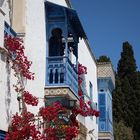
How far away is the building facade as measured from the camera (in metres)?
22.1

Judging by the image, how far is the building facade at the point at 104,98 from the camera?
72.4ft

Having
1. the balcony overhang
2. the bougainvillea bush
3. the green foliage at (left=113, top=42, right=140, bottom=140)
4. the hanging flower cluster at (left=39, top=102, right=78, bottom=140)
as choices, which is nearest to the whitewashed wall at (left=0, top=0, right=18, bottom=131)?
the bougainvillea bush

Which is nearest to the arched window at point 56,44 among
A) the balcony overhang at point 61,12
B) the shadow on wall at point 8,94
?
the balcony overhang at point 61,12

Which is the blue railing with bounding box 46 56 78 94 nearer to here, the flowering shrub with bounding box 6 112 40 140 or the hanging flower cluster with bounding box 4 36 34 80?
the hanging flower cluster with bounding box 4 36 34 80

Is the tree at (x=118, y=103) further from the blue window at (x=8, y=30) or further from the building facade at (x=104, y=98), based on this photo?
the blue window at (x=8, y=30)

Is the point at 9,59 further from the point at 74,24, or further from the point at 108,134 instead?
the point at 108,134

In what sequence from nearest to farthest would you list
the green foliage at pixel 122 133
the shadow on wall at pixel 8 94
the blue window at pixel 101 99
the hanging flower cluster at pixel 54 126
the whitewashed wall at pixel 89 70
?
the shadow on wall at pixel 8 94, the hanging flower cluster at pixel 54 126, the whitewashed wall at pixel 89 70, the blue window at pixel 101 99, the green foliage at pixel 122 133

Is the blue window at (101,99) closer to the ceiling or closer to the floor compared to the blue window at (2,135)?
closer to the ceiling

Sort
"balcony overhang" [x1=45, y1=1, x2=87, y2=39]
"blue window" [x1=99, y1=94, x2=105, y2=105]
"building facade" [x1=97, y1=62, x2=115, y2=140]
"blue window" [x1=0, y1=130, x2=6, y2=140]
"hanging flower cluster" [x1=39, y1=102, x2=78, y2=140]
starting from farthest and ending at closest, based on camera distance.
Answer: "blue window" [x1=99, y1=94, x2=105, y2=105], "building facade" [x1=97, y1=62, x2=115, y2=140], "balcony overhang" [x1=45, y1=1, x2=87, y2=39], "hanging flower cluster" [x1=39, y1=102, x2=78, y2=140], "blue window" [x1=0, y1=130, x2=6, y2=140]

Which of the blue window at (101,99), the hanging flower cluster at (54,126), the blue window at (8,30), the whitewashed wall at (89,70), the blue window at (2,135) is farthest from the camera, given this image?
the blue window at (101,99)

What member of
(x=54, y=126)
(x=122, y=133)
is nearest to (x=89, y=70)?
(x=54, y=126)

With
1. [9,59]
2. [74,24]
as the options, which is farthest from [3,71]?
[74,24]

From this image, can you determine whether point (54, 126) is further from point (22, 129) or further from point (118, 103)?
point (118, 103)

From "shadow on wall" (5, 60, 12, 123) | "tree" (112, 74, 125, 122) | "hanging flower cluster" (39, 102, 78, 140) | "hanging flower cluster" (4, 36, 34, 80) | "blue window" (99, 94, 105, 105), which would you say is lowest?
"hanging flower cluster" (39, 102, 78, 140)
